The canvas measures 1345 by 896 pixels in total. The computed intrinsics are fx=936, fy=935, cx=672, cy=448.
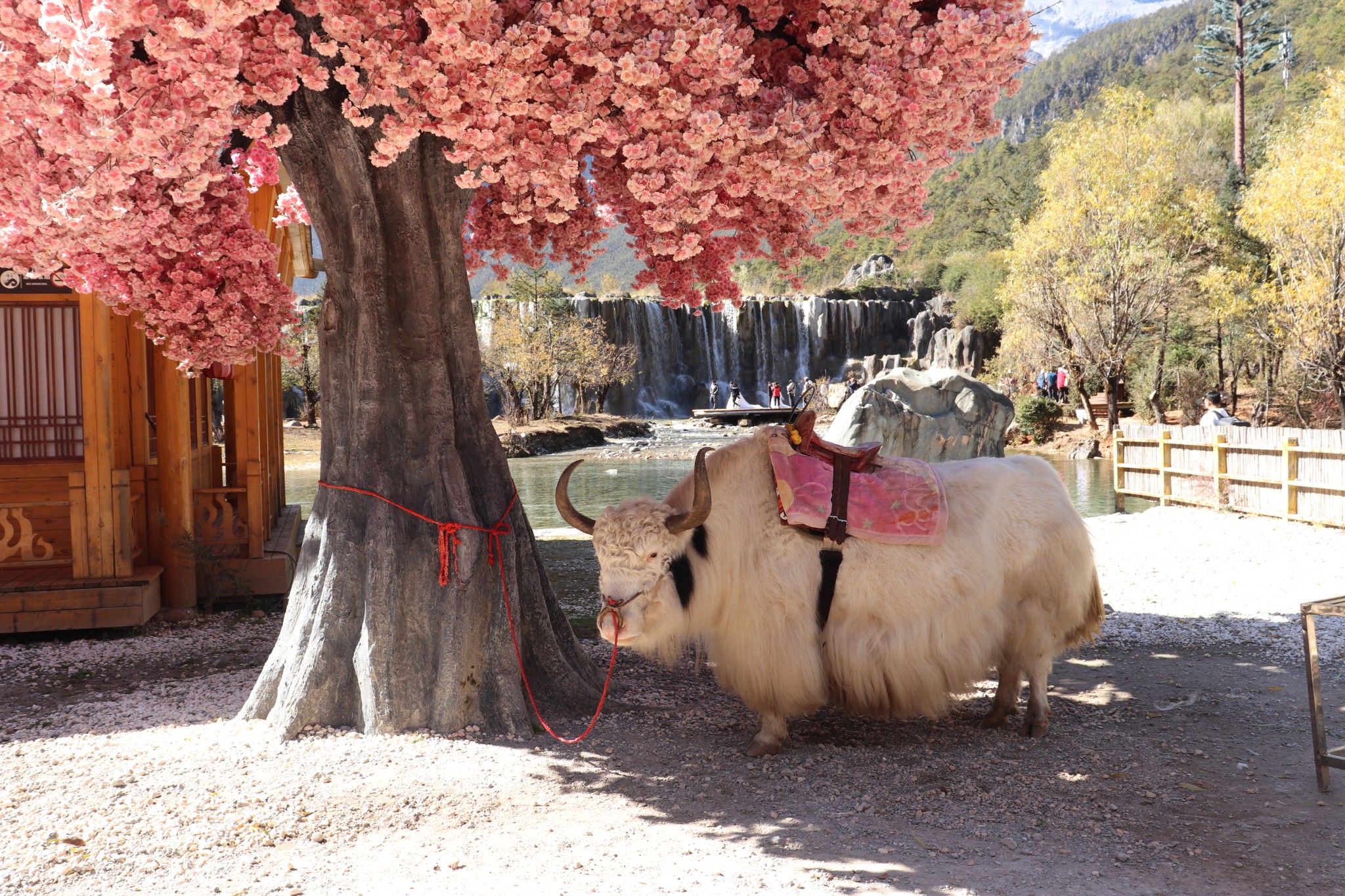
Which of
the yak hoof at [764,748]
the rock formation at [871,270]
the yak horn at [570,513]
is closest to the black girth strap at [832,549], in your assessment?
the yak hoof at [764,748]

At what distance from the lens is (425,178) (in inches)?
192

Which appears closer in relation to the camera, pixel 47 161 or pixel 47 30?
pixel 47 30

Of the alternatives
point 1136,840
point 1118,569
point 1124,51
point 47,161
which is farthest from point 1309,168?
point 1124,51

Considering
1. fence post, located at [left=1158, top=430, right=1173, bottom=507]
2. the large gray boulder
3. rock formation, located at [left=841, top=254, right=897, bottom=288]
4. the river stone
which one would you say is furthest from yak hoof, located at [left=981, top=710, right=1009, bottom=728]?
rock formation, located at [left=841, top=254, right=897, bottom=288]

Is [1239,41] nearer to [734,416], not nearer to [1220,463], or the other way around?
[734,416]

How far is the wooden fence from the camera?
11023 mm

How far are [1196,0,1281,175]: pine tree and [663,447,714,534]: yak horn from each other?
1799 inches

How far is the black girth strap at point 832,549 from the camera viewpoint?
4324 millimetres

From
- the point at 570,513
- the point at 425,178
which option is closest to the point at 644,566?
the point at 570,513

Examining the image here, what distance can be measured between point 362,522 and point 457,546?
53cm

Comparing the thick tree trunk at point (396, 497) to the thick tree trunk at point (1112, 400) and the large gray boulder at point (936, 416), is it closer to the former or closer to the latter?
the large gray boulder at point (936, 416)

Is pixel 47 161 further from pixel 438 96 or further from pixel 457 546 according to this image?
pixel 457 546

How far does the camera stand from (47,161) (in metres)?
A: 3.76

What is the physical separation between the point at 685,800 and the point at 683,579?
0.92 meters
